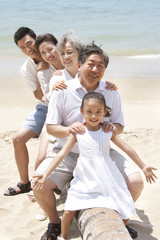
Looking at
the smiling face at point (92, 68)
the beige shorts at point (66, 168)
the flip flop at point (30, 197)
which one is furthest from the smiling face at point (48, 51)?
the flip flop at point (30, 197)

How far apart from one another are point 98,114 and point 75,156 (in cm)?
65

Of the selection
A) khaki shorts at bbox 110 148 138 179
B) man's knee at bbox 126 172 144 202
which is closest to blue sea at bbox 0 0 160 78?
khaki shorts at bbox 110 148 138 179

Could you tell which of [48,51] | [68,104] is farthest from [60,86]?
[48,51]

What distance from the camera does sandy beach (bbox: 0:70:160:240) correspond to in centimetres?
353

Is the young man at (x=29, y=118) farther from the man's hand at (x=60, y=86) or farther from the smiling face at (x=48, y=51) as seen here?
the man's hand at (x=60, y=86)

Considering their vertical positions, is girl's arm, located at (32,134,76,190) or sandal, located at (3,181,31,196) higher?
girl's arm, located at (32,134,76,190)

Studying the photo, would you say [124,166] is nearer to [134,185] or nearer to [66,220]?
[134,185]

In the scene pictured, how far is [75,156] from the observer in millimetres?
3482

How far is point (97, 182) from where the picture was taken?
2.92 metres

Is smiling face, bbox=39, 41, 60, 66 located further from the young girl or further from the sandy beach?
the young girl

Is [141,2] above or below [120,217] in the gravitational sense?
above

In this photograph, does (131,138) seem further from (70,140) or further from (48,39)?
(70,140)

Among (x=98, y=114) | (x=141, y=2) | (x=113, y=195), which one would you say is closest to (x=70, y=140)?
(x=98, y=114)

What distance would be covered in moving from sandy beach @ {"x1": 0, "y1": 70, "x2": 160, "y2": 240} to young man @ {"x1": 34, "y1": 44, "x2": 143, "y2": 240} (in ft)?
1.36
